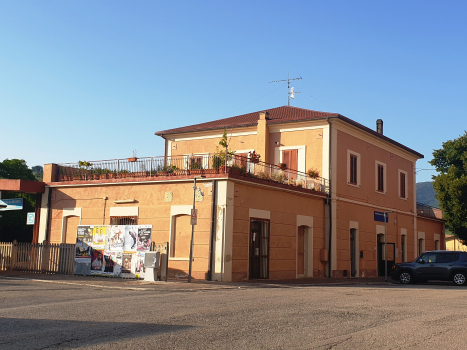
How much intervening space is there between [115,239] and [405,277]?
12733 mm

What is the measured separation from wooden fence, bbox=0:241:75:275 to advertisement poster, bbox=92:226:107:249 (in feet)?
3.40

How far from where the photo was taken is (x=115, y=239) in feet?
67.5

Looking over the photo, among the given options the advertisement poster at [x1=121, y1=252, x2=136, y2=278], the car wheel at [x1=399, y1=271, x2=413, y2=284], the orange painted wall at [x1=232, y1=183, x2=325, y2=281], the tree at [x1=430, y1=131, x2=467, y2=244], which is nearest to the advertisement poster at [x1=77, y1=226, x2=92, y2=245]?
the advertisement poster at [x1=121, y1=252, x2=136, y2=278]

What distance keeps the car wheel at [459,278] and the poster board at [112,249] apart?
1285 cm

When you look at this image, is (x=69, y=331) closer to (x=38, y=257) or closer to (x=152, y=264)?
(x=152, y=264)

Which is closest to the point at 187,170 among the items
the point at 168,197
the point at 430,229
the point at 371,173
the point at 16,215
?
the point at 168,197

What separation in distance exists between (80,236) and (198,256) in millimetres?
5036

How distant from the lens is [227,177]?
19766 mm

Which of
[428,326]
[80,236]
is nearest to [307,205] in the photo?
[80,236]

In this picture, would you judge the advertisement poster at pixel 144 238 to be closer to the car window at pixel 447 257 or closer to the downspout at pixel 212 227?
the downspout at pixel 212 227

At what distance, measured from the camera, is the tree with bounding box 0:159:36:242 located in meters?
49.2

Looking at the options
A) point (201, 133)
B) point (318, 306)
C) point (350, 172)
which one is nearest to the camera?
point (318, 306)

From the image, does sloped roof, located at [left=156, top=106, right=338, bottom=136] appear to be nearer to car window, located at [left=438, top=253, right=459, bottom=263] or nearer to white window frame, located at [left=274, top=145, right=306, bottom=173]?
white window frame, located at [left=274, top=145, right=306, bottom=173]

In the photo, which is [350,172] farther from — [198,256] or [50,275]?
[50,275]
